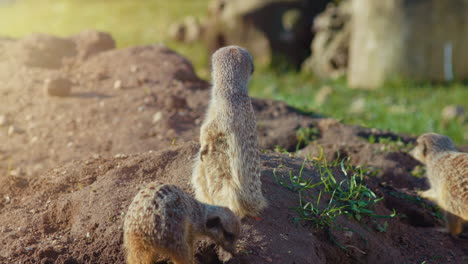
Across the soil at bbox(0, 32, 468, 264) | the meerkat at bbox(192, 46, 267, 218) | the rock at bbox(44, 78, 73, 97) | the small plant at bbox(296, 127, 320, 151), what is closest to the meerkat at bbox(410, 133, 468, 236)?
the soil at bbox(0, 32, 468, 264)

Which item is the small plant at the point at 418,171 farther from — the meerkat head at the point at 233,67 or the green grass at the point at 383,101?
the meerkat head at the point at 233,67

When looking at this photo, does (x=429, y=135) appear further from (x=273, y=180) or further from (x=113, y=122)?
(x=113, y=122)

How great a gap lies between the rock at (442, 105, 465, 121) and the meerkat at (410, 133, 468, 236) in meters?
3.42

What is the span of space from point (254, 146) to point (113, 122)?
2604 millimetres

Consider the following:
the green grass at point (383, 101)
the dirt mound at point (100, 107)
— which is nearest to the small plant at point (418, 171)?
the dirt mound at point (100, 107)

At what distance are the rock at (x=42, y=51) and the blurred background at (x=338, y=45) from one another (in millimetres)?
2390

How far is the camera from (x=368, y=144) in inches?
203

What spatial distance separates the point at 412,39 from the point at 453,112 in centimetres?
220

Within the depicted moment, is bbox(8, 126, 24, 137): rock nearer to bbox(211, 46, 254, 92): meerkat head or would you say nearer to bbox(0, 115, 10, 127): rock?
bbox(0, 115, 10, 127): rock

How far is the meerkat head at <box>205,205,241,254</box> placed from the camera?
275 centimetres

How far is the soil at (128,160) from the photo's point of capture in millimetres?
3105

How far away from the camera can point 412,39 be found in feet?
31.4

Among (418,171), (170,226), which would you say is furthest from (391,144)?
(170,226)

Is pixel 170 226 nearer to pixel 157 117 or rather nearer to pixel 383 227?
pixel 383 227
